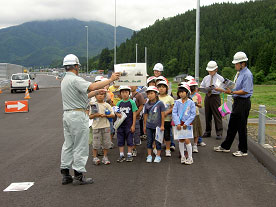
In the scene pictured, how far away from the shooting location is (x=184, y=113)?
6.95m

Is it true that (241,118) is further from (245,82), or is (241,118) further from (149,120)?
(149,120)

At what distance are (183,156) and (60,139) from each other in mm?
4236

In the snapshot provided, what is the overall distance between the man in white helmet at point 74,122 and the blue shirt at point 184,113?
1879 mm

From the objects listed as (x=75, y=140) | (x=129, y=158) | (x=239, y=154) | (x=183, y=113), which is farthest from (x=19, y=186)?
(x=239, y=154)

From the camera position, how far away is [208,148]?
8133mm

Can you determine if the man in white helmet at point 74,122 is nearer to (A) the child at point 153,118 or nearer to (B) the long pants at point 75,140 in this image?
(B) the long pants at point 75,140

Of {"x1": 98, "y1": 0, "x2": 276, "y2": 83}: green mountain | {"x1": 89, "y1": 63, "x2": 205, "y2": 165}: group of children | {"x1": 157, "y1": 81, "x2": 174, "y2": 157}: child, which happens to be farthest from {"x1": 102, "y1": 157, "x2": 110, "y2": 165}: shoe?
{"x1": 98, "y1": 0, "x2": 276, "y2": 83}: green mountain

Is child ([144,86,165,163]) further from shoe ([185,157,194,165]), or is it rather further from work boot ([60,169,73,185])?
work boot ([60,169,73,185])

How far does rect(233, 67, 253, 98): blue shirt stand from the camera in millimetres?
7090

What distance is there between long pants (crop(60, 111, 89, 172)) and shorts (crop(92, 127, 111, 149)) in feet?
4.15

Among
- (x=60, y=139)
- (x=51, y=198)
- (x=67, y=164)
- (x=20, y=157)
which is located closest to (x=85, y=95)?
(x=67, y=164)

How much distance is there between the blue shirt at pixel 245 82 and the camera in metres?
7.09

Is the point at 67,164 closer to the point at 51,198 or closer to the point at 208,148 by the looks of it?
the point at 51,198

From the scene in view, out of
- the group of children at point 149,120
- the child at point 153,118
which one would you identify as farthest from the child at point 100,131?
the child at point 153,118
